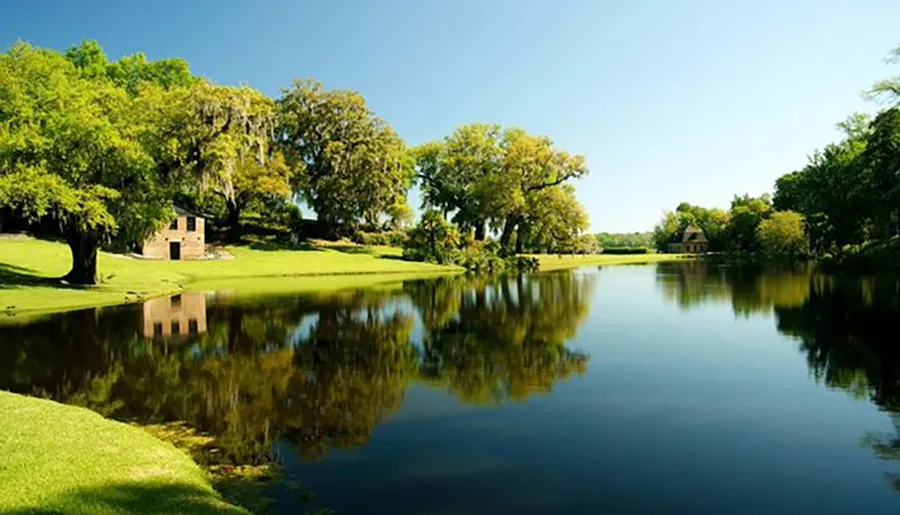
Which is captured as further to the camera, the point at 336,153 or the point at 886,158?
the point at 336,153

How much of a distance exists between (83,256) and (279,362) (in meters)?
22.2

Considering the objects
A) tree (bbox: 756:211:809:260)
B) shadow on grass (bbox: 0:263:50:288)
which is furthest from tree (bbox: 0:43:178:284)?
tree (bbox: 756:211:809:260)

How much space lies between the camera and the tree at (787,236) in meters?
92.4

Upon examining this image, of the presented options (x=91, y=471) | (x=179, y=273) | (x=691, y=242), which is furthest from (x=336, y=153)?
(x=691, y=242)

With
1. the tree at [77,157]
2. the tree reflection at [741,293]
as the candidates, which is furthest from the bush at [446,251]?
the tree at [77,157]

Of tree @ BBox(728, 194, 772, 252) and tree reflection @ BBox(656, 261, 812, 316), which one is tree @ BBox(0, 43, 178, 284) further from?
tree @ BBox(728, 194, 772, 252)

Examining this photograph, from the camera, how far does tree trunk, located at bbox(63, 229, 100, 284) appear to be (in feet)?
109

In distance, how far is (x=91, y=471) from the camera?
784 cm

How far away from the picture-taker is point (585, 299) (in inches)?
1425

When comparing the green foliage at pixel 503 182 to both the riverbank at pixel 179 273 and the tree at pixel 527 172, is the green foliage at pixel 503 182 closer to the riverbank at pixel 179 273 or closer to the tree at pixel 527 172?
the tree at pixel 527 172

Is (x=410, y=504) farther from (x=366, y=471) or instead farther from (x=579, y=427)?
(x=579, y=427)

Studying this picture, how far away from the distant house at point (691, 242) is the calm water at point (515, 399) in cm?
12918

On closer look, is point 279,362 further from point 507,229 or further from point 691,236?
point 691,236

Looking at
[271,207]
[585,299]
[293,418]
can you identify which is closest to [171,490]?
[293,418]
